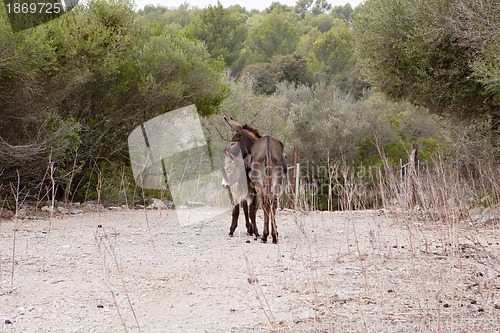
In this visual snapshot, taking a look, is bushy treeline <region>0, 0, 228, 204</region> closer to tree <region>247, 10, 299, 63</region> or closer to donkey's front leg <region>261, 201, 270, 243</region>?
donkey's front leg <region>261, 201, 270, 243</region>

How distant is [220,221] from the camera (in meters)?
13.1

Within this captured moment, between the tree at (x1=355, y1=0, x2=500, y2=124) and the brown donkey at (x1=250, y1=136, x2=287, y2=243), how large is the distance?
5536 mm

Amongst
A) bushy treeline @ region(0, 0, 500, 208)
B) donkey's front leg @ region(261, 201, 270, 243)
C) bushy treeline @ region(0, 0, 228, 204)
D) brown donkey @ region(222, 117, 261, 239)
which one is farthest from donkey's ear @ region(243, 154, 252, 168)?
bushy treeline @ region(0, 0, 228, 204)

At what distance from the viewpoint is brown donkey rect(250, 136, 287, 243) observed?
9453 mm

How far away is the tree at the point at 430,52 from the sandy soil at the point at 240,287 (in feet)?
18.8

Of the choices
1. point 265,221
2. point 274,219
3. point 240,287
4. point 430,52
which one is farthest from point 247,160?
point 430,52

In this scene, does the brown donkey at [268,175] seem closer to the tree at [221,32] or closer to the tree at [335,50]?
the tree at [221,32]

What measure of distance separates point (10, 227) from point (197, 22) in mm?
38287

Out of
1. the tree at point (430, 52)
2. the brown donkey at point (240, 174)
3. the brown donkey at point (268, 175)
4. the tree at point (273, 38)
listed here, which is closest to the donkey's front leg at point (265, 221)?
the brown donkey at point (268, 175)

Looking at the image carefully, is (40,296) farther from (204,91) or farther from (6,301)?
(204,91)

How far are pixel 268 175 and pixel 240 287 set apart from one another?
3.17m

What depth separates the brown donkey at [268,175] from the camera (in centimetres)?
945

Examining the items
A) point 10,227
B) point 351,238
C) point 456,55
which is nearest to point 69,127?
point 10,227

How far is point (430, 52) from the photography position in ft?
48.6
